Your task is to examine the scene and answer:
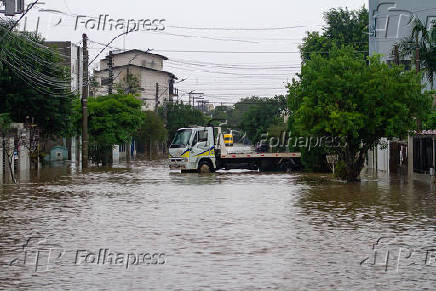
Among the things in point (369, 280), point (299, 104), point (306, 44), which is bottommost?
point (369, 280)

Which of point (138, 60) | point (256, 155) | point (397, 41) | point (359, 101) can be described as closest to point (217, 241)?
point (359, 101)

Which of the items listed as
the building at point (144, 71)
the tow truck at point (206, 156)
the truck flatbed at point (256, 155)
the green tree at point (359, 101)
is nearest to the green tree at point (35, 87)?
the tow truck at point (206, 156)

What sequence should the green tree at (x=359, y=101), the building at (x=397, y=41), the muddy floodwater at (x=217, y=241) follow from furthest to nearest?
the building at (x=397, y=41)
the green tree at (x=359, y=101)
the muddy floodwater at (x=217, y=241)

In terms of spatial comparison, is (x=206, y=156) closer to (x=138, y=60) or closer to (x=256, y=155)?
(x=256, y=155)

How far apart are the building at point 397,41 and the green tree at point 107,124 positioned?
1822cm

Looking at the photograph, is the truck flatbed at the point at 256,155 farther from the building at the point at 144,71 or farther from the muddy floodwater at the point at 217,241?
the building at the point at 144,71

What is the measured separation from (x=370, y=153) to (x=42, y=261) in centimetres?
4490

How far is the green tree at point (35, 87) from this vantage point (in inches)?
1861

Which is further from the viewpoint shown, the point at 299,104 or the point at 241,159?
the point at 241,159

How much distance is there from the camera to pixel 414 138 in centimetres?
4041

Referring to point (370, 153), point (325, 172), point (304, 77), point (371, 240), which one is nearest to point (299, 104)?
point (304, 77)

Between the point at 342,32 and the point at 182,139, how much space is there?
35.5 m

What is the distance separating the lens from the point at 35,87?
4822 centimetres

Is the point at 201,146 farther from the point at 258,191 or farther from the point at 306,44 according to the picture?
the point at 306,44
